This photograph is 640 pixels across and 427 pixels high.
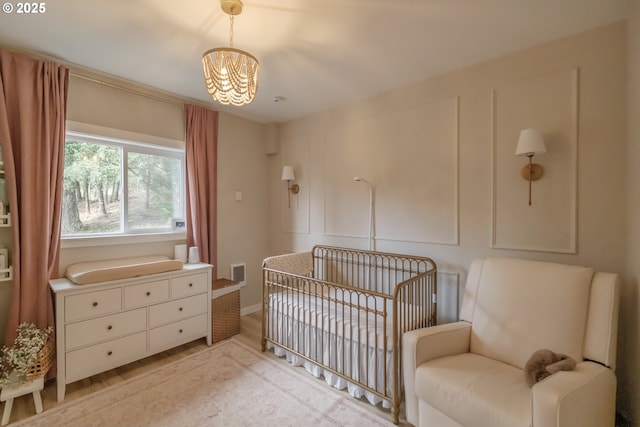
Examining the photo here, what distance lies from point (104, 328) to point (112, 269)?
1.47ft

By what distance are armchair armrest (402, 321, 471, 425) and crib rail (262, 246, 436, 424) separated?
0.10 metres

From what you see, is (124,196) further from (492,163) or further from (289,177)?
(492,163)

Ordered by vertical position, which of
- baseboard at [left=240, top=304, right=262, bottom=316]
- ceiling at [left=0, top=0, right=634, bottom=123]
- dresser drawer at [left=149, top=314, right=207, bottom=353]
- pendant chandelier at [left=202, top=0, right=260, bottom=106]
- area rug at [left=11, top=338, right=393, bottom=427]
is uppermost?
ceiling at [left=0, top=0, right=634, bottom=123]

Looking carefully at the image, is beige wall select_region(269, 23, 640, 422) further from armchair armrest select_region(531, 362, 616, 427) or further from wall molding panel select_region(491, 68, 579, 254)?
armchair armrest select_region(531, 362, 616, 427)

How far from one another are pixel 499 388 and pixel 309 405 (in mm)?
1191

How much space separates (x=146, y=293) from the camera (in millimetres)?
2355

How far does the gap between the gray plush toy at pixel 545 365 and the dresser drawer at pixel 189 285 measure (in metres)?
2.55

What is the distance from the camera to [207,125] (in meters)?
3.16

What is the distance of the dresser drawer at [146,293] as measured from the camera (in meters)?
2.27

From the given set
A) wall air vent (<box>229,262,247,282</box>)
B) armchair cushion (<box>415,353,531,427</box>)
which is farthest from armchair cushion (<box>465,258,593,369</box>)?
wall air vent (<box>229,262,247,282</box>)

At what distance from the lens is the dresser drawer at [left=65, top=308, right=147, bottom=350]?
2006 mm

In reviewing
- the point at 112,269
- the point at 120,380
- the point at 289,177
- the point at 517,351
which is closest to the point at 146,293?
the point at 112,269

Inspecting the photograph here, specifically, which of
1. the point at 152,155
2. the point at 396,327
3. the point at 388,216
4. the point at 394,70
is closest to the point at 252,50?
the point at 394,70

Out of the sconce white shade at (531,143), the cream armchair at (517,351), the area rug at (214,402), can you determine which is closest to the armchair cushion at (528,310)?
the cream armchair at (517,351)
